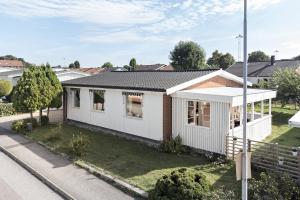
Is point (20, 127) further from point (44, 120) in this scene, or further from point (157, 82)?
point (157, 82)

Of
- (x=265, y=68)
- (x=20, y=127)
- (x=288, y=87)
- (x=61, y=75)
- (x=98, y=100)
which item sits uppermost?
(x=265, y=68)

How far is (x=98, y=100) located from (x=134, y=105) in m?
4.09

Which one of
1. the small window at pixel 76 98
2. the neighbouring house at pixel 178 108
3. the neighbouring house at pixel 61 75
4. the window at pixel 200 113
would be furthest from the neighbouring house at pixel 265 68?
the window at pixel 200 113

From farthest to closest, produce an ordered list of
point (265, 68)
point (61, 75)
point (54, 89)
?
point (265, 68) < point (61, 75) < point (54, 89)

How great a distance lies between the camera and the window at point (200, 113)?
1566cm

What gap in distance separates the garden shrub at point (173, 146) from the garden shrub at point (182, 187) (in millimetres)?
5152

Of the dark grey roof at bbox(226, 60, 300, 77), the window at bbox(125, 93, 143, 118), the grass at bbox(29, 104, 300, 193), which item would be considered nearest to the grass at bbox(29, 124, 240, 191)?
the grass at bbox(29, 104, 300, 193)

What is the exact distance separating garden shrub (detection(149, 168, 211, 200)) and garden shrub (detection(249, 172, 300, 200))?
57.0 inches

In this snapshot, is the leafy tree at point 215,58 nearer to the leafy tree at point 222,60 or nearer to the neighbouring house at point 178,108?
the leafy tree at point 222,60

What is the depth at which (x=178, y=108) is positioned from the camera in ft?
52.4

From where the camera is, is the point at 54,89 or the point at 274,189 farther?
the point at 54,89

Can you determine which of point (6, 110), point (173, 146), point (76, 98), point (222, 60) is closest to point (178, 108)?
point (173, 146)

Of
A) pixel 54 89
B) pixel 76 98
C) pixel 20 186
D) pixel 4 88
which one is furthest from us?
pixel 4 88

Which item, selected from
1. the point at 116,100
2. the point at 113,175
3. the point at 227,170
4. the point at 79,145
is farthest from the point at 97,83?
the point at 227,170
